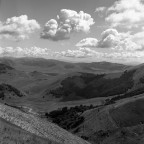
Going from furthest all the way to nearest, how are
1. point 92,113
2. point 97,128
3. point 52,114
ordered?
point 52,114 → point 92,113 → point 97,128

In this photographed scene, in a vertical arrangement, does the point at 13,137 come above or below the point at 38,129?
above

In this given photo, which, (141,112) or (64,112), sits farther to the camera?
(64,112)

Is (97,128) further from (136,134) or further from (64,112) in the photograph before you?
(64,112)

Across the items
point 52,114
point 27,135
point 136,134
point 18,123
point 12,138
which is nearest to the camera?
point 12,138

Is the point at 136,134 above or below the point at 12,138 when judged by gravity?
below

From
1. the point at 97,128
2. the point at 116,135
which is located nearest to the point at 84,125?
the point at 97,128

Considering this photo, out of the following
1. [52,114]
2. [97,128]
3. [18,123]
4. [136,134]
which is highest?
[18,123]

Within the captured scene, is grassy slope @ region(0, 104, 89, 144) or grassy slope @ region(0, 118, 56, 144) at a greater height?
grassy slope @ region(0, 118, 56, 144)

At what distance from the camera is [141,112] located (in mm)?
95000

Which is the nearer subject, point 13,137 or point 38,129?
point 13,137

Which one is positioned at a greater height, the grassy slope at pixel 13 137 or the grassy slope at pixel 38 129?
the grassy slope at pixel 13 137

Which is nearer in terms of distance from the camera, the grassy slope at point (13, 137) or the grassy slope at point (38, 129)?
the grassy slope at point (13, 137)

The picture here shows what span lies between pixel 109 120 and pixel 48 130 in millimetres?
56681

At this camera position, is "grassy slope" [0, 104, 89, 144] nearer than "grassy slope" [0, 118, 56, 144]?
No
